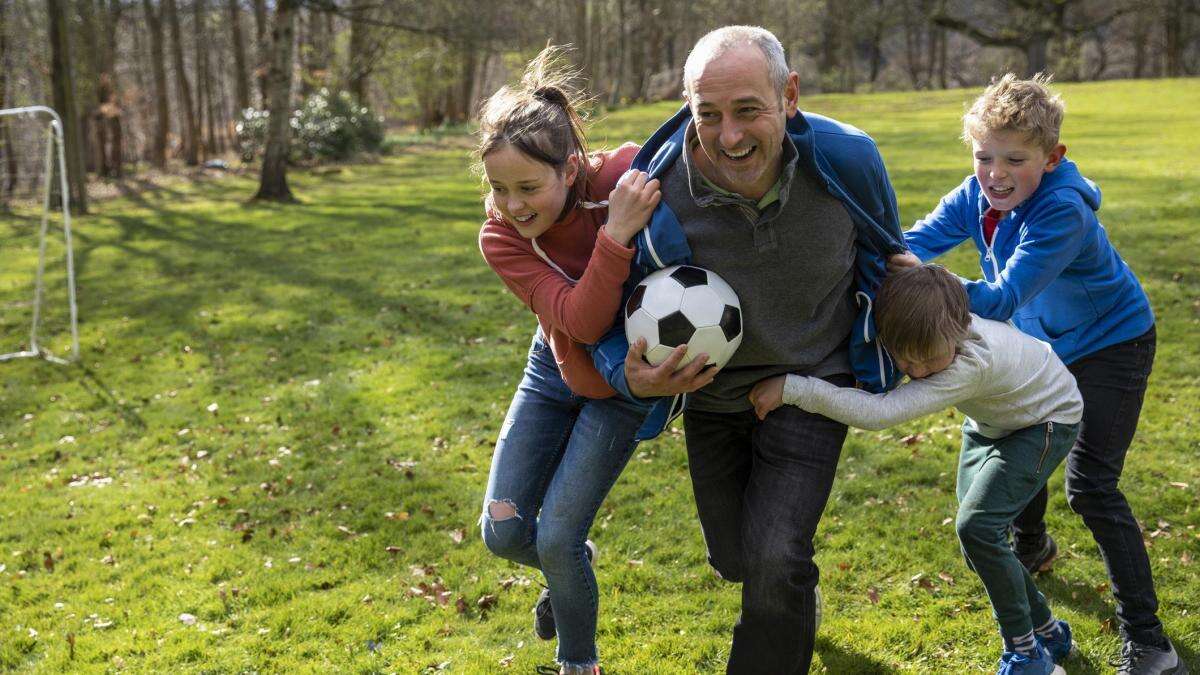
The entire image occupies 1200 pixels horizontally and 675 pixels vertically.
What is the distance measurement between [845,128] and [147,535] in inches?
205

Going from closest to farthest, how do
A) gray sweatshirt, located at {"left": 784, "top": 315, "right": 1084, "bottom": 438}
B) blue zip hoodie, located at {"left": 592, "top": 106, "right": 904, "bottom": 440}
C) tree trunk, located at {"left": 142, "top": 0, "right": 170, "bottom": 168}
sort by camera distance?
blue zip hoodie, located at {"left": 592, "top": 106, "right": 904, "bottom": 440} < gray sweatshirt, located at {"left": 784, "top": 315, "right": 1084, "bottom": 438} < tree trunk, located at {"left": 142, "top": 0, "right": 170, "bottom": 168}

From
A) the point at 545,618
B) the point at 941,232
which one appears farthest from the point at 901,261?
the point at 545,618

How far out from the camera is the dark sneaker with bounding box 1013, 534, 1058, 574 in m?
4.70

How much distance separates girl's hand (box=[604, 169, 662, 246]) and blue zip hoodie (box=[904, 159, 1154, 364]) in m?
1.20

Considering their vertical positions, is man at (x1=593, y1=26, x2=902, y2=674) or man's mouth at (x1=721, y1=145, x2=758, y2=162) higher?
man's mouth at (x1=721, y1=145, x2=758, y2=162)

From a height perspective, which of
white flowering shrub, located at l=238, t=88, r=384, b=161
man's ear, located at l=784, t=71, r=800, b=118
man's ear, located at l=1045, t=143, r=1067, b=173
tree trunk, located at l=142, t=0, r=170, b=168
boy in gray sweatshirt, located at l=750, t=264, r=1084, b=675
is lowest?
boy in gray sweatshirt, located at l=750, t=264, r=1084, b=675

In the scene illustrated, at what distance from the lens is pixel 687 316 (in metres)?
3.16

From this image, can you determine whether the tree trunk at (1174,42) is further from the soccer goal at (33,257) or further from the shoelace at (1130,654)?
the shoelace at (1130,654)

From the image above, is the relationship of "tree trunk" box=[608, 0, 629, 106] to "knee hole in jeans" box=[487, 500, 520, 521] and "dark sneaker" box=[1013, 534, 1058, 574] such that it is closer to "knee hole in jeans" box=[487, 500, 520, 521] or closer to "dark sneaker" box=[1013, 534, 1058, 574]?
"dark sneaker" box=[1013, 534, 1058, 574]

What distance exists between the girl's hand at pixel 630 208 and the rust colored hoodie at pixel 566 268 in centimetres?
15

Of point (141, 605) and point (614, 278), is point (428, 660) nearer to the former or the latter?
point (141, 605)

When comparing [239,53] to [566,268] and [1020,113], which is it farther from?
[1020,113]

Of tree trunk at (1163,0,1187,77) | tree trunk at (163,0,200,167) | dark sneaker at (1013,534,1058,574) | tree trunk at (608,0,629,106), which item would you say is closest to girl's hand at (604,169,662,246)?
dark sneaker at (1013,534,1058,574)

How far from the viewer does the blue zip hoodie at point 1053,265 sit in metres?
3.46
